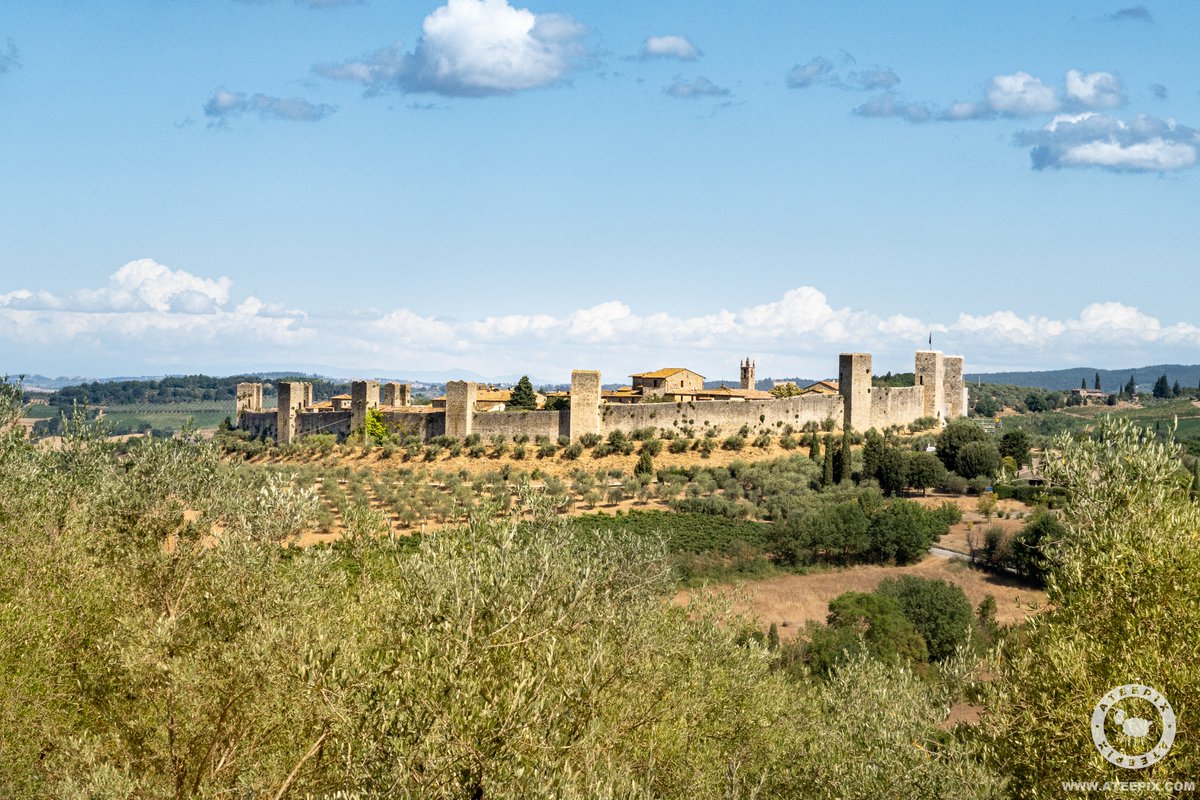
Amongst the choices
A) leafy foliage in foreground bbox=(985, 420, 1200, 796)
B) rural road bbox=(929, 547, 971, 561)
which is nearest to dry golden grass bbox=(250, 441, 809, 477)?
rural road bbox=(929, 547, 971, 561)

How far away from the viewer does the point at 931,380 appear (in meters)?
49.9

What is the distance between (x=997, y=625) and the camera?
1061 inches

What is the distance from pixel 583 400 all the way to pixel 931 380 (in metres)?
18.6

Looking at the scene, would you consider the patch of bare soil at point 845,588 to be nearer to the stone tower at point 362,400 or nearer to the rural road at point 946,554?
the rural road at point 946,554

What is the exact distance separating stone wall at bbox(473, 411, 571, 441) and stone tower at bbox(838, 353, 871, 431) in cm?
1293

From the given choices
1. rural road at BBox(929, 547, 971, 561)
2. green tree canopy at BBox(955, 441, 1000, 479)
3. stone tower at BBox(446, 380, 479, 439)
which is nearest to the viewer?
rural road at BBox(929, 547, 971, 561)

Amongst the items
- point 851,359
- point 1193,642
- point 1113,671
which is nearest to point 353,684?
point 1113,671

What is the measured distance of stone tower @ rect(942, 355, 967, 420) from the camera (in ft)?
167

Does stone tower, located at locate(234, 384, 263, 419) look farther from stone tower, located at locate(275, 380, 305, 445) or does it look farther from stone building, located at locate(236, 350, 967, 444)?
stone tower, located at locate(275, 380, 305, 445)

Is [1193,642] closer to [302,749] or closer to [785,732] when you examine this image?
[785,732]

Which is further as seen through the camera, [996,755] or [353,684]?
[996,755]

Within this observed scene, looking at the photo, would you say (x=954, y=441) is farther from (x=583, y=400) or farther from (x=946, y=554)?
(x=583, y=400)

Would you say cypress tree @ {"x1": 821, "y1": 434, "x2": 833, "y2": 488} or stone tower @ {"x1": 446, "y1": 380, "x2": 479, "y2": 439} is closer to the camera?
cypress tree @ {"x1": 821, "y1": 434, "x2": 833, "y2": 488}

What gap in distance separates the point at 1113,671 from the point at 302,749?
21.8 feet
